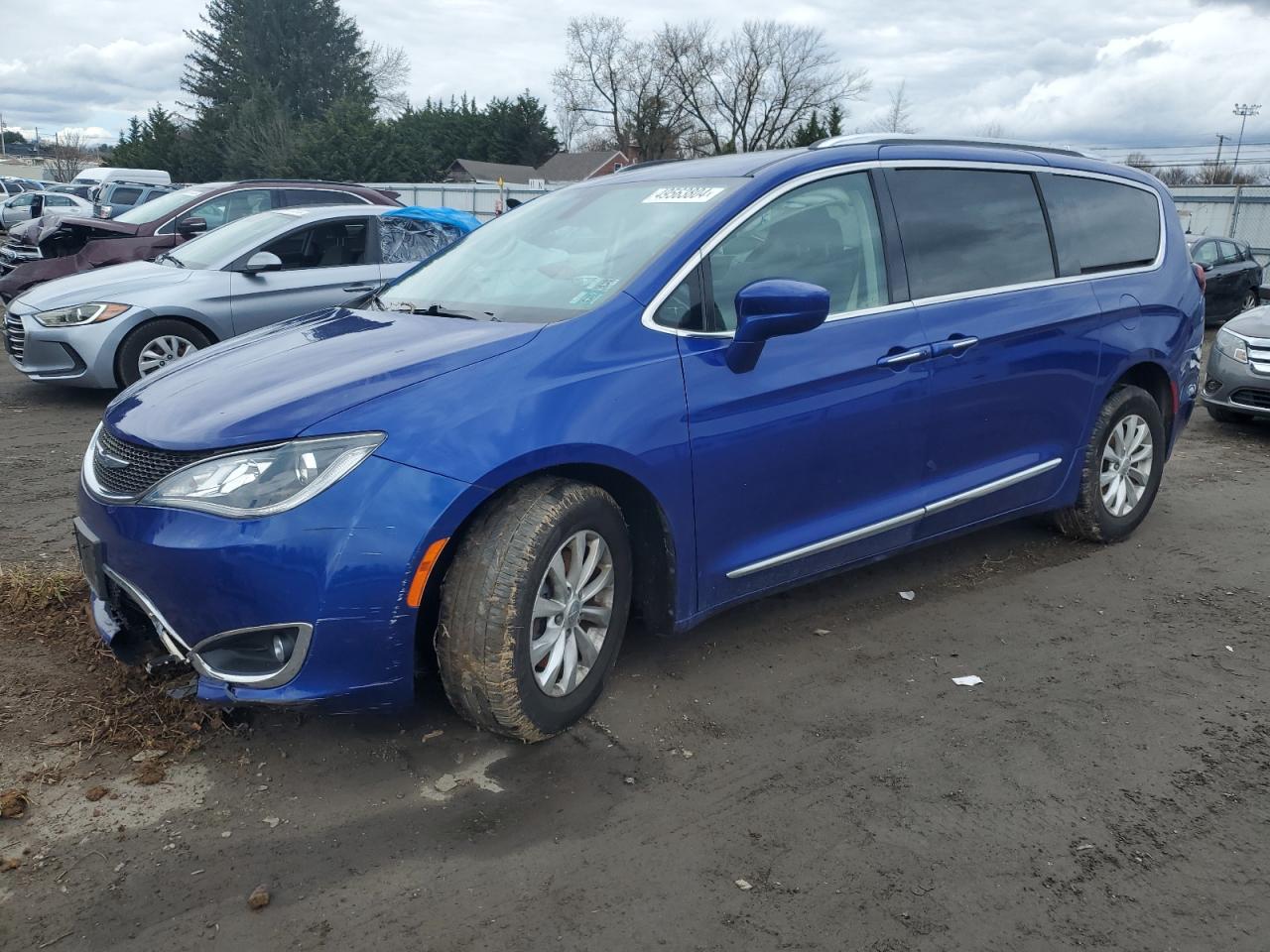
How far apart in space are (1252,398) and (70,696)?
332 inches

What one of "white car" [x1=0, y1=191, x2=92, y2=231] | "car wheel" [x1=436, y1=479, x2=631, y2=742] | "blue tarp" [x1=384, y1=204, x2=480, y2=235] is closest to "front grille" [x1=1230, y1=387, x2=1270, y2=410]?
"blue tarp" [x1=384, y1=204, x2=480, y2=235]

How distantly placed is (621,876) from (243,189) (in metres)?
10.5

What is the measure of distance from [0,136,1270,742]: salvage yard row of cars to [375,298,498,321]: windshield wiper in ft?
0.08

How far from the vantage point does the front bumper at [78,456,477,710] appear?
8.86ft

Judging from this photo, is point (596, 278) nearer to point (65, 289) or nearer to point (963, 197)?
point (963, 197)

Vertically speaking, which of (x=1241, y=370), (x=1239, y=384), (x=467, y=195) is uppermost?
(x=467, y=195)

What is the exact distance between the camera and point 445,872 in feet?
8.55

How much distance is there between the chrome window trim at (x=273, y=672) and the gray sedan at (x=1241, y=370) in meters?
8.00

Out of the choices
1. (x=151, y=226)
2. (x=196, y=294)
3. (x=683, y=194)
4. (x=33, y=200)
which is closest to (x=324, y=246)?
(x=196, y=294)

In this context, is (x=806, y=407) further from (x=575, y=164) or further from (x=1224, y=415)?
(x=575, y=164)

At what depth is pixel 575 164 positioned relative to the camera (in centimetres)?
6400

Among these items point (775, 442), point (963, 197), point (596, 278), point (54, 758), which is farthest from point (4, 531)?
point (963, 197)

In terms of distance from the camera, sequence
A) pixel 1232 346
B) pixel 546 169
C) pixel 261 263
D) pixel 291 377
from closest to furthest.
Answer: pixel 291 377
pixel 261 263
pixel 1232 346
pixel 546 169

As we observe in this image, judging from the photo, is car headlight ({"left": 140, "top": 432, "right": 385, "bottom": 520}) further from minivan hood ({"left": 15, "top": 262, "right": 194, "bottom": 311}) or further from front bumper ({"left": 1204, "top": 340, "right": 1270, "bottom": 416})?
front bumper ({"left": 1204, "top": 340, "right": 1270, "bottom": 416})
